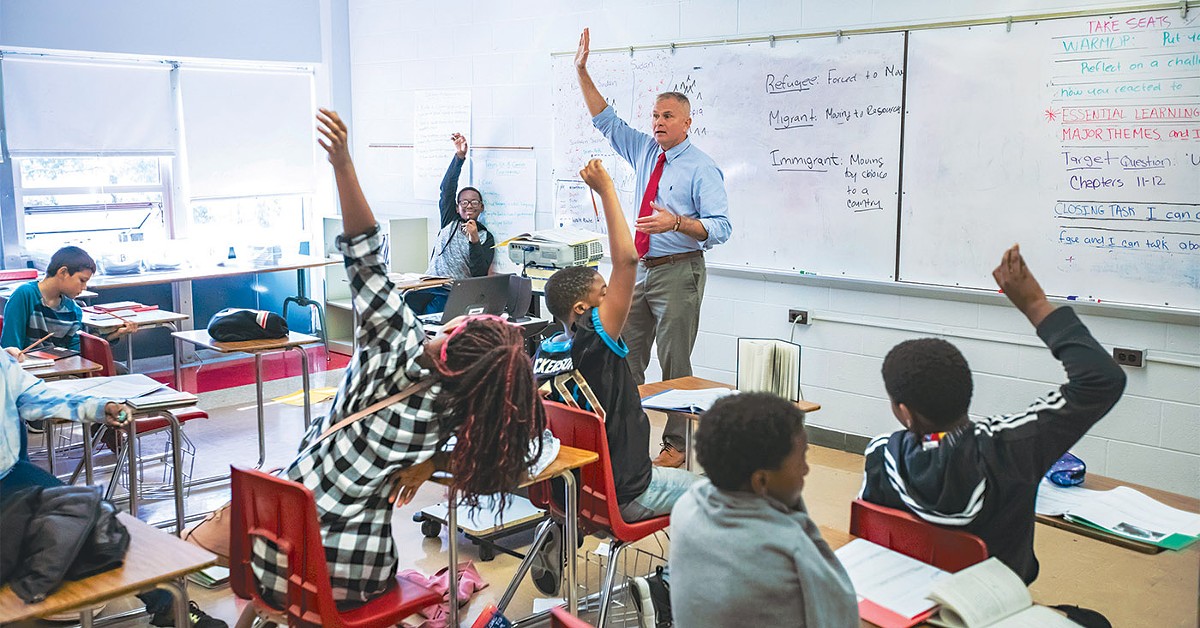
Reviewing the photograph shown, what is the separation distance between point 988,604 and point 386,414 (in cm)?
125

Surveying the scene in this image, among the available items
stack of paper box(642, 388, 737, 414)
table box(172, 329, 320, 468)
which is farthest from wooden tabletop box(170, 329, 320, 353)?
stack of paper box(642, 388, 737, 414)

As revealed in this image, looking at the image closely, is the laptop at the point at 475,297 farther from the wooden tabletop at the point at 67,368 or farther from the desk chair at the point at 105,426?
the wooden tabletop at the point at 67,368

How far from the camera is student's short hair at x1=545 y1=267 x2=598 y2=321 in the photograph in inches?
120

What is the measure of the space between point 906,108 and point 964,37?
1.23 feet

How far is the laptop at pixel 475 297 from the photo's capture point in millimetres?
4852

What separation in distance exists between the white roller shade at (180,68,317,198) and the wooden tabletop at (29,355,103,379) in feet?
11.4

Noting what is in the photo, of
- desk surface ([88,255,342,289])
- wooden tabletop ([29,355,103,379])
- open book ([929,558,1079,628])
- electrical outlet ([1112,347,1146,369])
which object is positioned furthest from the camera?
desk surface ([88,255,342,289])

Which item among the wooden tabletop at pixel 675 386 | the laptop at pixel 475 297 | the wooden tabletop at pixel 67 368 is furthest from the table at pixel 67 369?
the wooden tabletop at pixel 675 386

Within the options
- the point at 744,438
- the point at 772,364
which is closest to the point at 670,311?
the point at 772,364

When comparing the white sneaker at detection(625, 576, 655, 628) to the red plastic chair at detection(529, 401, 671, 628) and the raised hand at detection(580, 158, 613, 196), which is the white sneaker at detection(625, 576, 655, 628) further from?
the raised hand at detection(580, 158, 613, 196)

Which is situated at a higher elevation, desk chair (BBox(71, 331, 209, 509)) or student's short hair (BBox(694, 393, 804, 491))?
student's short hair (BBox(694, 393, 804, 491))

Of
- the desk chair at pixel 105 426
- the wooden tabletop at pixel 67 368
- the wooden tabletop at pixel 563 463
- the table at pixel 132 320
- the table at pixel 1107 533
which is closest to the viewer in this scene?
the table at pixel 1107 533

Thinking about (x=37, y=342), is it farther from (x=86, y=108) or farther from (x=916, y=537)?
(x=916, y=537)

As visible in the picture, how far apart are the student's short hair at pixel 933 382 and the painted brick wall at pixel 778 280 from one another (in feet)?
7.97
